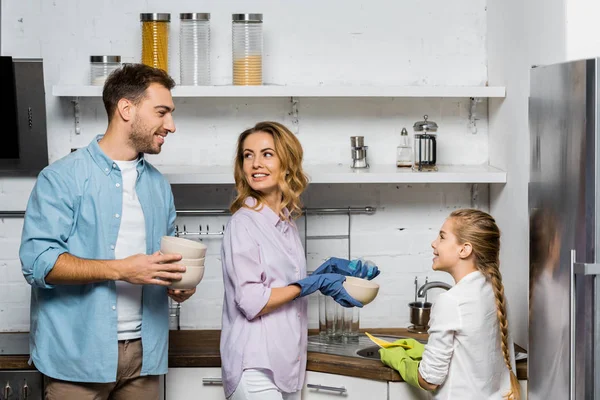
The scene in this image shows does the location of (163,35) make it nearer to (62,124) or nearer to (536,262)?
(62,124)

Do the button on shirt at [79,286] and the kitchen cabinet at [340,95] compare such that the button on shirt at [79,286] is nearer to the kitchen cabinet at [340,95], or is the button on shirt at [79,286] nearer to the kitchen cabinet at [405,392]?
the kitchen cabinet at [340,95]

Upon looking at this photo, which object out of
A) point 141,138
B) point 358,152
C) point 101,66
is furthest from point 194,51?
point 141,138

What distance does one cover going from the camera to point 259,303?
250 cm

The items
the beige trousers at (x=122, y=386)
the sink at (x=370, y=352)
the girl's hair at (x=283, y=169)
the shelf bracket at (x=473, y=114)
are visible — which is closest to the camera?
the beige trousers at (x=122, y=386)

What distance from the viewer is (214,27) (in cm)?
342

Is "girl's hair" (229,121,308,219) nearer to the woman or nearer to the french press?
the woman

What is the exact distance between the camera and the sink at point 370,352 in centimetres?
313

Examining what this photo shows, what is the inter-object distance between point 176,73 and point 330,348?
50.5 inches

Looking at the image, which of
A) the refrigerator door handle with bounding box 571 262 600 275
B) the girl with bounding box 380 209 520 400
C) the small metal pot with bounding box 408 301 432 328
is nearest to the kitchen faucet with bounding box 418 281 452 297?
the small metal pot with bounding box 408 301 432 328

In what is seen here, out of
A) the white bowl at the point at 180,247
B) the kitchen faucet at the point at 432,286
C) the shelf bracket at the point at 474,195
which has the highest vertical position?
the shelf bracket at the point at 474,195

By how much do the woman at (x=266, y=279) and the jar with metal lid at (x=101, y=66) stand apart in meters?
0.83

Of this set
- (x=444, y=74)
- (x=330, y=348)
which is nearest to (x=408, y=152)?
(x=444, y=74)

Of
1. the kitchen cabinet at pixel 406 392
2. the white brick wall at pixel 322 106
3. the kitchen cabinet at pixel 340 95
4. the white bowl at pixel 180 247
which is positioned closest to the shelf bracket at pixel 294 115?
the white brick wall at pixel 322 106

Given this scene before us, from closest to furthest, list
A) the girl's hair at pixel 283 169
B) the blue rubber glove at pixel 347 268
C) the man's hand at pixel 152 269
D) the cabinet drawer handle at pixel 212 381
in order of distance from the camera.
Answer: the man's hand at pixel 152 269 → the girl's hair at pixel 283 169 → the blue rubber glove at pixel 347 268 → the cabinet drawer handle at pixel 212 381
